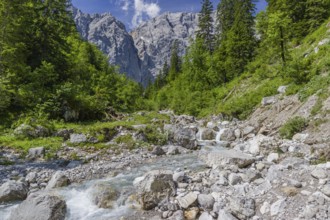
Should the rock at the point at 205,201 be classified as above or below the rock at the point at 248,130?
below

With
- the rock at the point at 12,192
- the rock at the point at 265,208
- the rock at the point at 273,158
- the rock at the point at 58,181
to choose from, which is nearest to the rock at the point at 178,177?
the rock at the point at 265,208

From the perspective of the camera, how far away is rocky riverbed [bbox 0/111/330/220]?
7.93 m

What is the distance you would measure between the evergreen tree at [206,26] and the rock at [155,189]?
55023 mm

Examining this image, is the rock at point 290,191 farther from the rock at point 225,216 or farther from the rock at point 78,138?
the rock at point 78,138

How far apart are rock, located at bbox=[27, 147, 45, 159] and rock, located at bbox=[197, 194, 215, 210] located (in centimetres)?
1034

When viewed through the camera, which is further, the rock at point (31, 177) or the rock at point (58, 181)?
the rock at point (31, 177)

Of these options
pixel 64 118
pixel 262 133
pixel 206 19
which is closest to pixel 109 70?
pixel 64 118

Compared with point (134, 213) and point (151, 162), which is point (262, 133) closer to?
point (151, 162)

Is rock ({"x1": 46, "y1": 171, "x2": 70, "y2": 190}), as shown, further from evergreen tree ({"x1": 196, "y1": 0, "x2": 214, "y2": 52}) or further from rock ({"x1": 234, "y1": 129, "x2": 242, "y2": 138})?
evergreen tree ({"x1": 196, "y1": 0, "x2": 214, "y2": 52})

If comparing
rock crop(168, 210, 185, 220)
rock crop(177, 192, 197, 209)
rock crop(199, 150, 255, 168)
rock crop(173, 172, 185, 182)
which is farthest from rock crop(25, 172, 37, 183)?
rock crop(199, 150, 255, 168)

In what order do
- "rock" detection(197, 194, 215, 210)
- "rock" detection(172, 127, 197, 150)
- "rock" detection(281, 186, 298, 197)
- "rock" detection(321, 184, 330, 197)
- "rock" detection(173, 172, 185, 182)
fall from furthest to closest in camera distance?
"rock" detection(172, 127, 197, 150)
"rock" detection(173, 172, 185, 182)
"rock" detection(197, 194, 215, 210)
"rock" detection(281, 186, 298, 197)
"rock" detection(321, 184, 330, 197)

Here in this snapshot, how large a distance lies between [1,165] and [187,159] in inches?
391

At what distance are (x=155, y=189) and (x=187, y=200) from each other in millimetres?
1220

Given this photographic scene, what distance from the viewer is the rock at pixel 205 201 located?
28.2 ft
